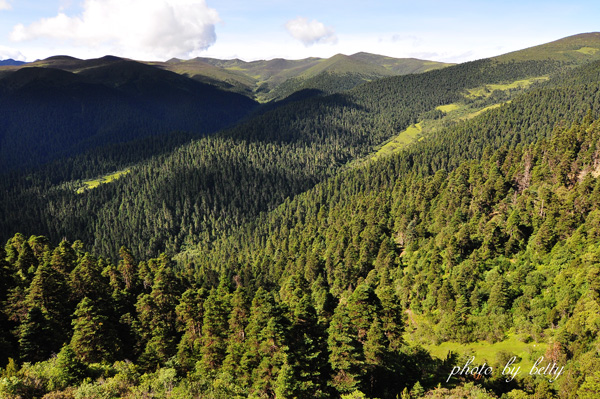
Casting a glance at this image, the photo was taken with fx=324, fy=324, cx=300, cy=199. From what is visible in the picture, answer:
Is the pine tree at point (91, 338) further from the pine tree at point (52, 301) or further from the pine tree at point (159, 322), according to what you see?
the pine tree at point (159, 322)

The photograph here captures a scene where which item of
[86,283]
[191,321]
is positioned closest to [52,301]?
[86,283]

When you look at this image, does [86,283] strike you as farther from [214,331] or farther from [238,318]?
[238,318]

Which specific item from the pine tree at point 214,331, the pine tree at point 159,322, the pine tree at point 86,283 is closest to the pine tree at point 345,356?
the pine tree at point 214,331

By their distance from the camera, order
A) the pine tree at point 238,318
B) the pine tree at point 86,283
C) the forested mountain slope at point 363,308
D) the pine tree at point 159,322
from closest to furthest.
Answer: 1. the forested mountain slope at point 363,308
2. the pine tree at point 238,318
3. the pine tree at point 159,322
4. the pine tree at point 86,283

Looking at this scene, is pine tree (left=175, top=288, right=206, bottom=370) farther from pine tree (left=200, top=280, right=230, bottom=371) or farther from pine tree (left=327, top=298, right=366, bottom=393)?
pine tree (left=327, top=298, right=366, bottom=393)

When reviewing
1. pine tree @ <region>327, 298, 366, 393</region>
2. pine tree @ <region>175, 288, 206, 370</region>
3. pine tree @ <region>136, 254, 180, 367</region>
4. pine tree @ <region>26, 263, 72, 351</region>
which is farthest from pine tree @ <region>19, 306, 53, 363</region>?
pine tree @ <region>327, 298, 366, 393</region>

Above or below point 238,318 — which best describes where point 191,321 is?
below

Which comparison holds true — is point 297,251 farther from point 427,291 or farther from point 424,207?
point 427,291

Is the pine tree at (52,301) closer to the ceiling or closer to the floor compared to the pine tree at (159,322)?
closer to the ceiling

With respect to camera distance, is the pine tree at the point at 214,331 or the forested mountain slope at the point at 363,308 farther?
the pine tree at the point at 214,331

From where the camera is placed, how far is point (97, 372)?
1454 inches

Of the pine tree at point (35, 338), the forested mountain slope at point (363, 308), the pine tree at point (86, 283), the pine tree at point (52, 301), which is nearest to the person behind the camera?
the forested mountain slope at point (363, 308)

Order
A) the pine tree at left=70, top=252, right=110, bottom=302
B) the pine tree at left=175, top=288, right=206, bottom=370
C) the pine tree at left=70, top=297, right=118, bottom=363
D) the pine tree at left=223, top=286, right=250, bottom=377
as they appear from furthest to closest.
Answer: the pine tree at left=70, top=252, right=110, bottom=302 → the pine tree at left=175, top=288, right=206, bottom=370 → the pine tree at left=223, top=286, right=250, bottom=377 → the pine tree at left=70, top=297, right=118, bottom=363

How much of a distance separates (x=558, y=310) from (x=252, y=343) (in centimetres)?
5029
